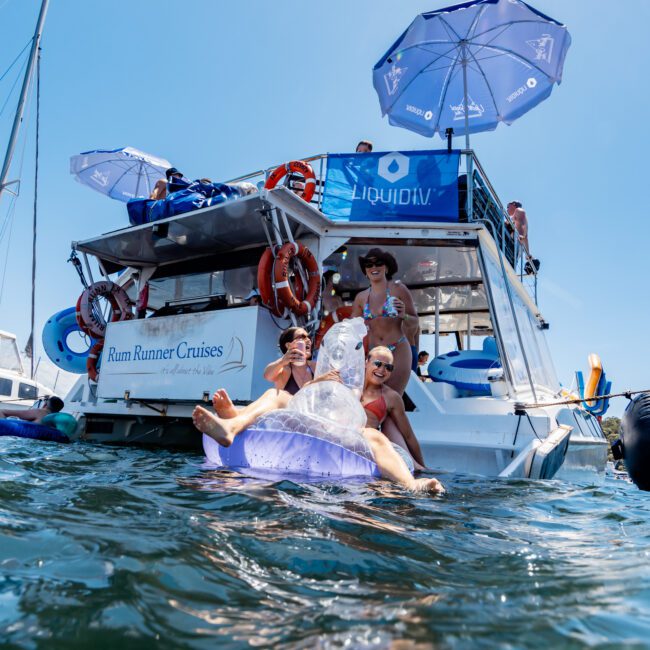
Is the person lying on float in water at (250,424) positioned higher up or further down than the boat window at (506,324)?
further down

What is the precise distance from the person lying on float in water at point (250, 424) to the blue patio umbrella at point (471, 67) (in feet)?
15.2

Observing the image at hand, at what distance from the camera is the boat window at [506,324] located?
549 centimetres

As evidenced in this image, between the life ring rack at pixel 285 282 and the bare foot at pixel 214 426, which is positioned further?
the life ring rack at pixel 285 282

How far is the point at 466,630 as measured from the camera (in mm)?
976

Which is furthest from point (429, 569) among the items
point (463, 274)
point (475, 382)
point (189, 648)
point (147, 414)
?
point (463, 274)

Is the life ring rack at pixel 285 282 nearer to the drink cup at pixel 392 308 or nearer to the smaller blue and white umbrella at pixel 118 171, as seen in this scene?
the drink cup at pixel 392 308

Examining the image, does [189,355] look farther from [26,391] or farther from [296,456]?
[26,391]

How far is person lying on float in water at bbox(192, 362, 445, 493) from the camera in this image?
2766 millimetres

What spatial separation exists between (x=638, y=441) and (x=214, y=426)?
9.48 ft

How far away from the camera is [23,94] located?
12367 millimetres

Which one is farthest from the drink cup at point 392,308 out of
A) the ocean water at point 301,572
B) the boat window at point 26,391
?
the boat window at point 26,391

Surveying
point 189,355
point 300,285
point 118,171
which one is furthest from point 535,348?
point 118,171

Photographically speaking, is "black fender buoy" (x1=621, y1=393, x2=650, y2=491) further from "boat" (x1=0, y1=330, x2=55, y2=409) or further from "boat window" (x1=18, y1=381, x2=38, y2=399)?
"boat window" (x1=18, y1=381, x2=38, y2=399)

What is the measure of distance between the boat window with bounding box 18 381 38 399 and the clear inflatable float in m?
13.4
